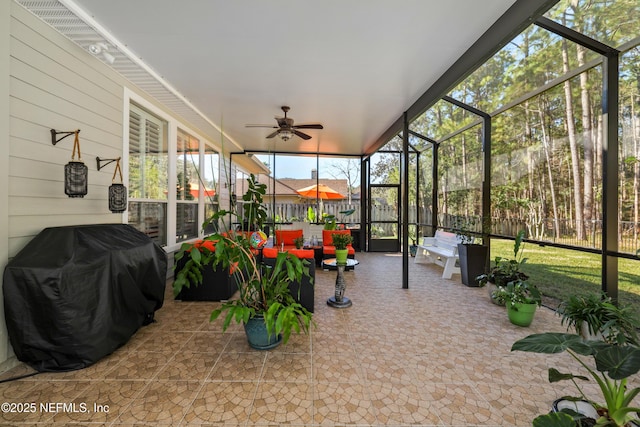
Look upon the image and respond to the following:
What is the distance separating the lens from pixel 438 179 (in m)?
6.31

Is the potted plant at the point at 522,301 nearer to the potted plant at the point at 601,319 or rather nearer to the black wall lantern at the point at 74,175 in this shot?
the potted plant at the point at 601,319

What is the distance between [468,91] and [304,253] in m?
3.92

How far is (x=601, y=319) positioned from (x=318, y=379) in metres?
2.48

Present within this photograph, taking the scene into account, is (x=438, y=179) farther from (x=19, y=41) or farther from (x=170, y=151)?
(x=19, y=41)

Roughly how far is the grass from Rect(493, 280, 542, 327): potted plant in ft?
→ 2.56

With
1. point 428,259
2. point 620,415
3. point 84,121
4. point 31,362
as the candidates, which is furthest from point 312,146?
point 620,415

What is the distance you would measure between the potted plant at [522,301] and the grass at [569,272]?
0.78 meters

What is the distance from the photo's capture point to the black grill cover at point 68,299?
1.86m

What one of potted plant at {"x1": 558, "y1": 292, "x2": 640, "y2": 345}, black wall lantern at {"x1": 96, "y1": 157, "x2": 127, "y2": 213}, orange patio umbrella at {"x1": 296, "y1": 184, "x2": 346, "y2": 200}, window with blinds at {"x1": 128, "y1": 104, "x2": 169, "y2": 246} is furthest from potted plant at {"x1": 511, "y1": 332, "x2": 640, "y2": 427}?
orange patio umbrella at {"x1": 296, "y1": 184, "x2": 346, "y2": 200}

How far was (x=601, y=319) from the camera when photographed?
2211mm

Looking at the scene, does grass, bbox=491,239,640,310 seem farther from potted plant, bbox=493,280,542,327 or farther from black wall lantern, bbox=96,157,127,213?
black wall lantern, bbox=96,157,127,213

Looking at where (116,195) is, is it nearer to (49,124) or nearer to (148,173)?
(49,124)

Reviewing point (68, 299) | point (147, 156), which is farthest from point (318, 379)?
point (147, 156)

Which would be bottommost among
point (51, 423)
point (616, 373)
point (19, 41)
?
→ point (51, 423)
